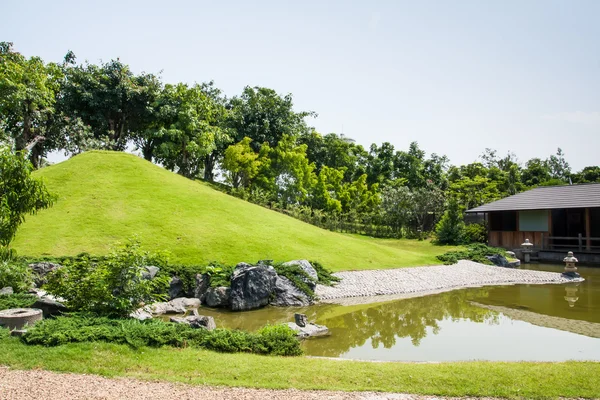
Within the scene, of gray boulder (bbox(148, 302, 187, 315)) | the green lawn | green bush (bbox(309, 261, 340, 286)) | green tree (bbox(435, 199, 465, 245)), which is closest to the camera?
the green lawn

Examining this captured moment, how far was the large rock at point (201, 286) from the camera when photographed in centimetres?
1777

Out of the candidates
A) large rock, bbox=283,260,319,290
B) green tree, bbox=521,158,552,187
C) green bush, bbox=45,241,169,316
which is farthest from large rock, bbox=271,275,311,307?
green tree, bbox=521,158,552,187

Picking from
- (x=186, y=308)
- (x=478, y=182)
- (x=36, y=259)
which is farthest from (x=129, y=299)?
(x=478, y=182)

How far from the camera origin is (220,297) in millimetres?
16969

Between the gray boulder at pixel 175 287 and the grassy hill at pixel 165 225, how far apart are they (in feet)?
5.77

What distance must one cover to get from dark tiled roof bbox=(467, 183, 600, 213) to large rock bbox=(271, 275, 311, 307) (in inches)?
932

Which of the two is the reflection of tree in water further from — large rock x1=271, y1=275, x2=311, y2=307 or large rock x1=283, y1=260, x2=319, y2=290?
large rock x1=283, y1=260, x2=319, y2=290

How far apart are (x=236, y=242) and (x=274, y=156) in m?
24.5

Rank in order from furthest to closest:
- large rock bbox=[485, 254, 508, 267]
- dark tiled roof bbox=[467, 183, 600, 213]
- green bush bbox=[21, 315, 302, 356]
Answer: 1. dark tiled roof bbox=[467, 183, 600, 213]
2. large rock bbox=[485, 254, 508, 267]
3. green bush bbox=[21, 315, 302, 356]

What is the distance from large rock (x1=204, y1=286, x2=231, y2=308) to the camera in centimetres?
1695

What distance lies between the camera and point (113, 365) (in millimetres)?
8383

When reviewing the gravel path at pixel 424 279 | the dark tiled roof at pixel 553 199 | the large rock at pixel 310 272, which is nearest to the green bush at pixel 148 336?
the large rock at pixel 310 272

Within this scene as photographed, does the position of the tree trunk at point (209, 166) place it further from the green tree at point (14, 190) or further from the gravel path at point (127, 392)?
the gravel path at point (127, 392)

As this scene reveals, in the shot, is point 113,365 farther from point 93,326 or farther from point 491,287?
point 491,287
